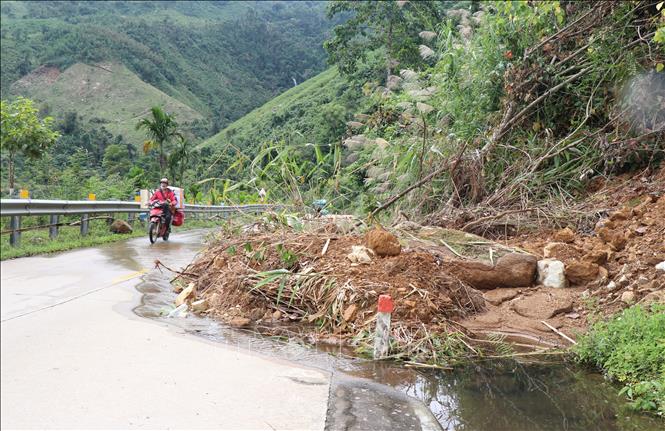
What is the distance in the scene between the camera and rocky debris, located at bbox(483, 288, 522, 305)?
6.87 metres

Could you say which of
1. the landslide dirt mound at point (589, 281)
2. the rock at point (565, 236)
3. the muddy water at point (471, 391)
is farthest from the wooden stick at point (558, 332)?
the rock at point (565, 236)

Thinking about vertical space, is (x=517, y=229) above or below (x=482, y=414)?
above

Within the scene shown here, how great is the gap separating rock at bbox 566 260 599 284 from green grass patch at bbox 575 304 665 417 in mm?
1394

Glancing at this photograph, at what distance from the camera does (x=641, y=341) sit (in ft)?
15.4

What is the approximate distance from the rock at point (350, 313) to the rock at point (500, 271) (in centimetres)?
162

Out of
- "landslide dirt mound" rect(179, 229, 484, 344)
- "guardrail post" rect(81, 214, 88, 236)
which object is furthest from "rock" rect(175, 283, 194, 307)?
"guardrail post" rect(81, 214, 88, 236)

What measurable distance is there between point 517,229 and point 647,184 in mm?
2253

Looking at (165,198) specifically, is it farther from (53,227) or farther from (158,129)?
(158,129)

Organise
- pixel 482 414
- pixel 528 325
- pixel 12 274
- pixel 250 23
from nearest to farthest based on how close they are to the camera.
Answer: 1. pixel 482 414
2. pixel 528 325
3. pixel 12 274
4. pixel 250 23

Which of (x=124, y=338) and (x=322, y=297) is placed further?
(x=322, y=297)

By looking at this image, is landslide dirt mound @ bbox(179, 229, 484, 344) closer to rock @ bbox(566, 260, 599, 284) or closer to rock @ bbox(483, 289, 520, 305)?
rock @ bbox(483, 289, 520, 305)

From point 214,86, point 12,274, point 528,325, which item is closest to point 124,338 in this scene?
point 12,274

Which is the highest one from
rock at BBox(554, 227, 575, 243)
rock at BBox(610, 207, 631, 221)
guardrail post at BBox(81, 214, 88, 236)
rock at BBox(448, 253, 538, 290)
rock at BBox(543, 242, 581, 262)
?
rock at BBox(610, 207, 631, 221)

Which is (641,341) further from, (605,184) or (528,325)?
(605,184)
